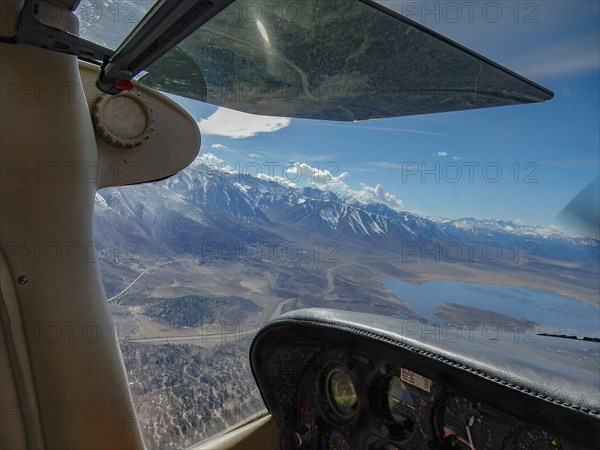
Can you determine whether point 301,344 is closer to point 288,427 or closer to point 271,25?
point 288,427

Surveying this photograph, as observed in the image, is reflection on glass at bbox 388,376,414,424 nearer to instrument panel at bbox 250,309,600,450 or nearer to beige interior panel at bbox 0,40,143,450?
instrument panel at bbox 250,309,600,450

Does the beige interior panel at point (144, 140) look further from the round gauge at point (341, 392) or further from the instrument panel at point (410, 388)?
the round gauge at point (341, 392)

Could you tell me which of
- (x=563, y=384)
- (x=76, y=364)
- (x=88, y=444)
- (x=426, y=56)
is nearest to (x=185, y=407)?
(x=88, y=444)

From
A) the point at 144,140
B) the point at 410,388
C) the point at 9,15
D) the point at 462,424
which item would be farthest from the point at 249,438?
the point at 9,15

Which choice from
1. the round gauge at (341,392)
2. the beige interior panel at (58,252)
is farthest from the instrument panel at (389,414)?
the beige interior panel at (58,252)

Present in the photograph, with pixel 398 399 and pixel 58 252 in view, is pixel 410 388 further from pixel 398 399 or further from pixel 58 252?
pixel 58 252

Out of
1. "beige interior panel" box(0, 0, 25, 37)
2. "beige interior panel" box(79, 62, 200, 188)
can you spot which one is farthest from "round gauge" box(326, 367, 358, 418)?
"beige interior panel" box(0, 0, 25, 37)
